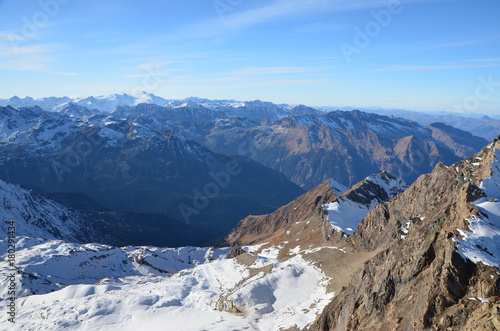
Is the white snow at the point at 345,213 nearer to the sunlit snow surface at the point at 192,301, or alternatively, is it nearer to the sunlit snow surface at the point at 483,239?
the sunlit snow surface at the point at 192,301

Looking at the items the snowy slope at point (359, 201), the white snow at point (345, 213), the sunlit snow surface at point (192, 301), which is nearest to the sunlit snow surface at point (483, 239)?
the sunlit snow surface at point (192, 301)

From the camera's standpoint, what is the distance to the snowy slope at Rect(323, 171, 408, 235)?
15112 cm

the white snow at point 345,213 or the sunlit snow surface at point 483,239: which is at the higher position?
the sunlit snow surface at point 483,239

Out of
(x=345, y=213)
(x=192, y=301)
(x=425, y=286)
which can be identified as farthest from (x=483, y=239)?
(x=345, y=213)

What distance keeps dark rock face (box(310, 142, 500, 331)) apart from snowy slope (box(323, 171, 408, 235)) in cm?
6339

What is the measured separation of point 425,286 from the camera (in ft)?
171

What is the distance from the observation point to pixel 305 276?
341ft

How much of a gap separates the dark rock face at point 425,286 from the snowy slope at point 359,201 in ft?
208

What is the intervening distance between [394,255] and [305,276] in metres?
43.4

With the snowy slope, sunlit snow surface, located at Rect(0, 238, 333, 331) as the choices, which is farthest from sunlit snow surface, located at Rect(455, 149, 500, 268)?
the snowy slope

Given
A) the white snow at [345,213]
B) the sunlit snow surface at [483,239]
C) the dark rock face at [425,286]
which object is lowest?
the white snow at [345,213]

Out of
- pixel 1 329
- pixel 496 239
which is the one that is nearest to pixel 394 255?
pixel 496 239

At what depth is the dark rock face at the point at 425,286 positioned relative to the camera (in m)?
46.2

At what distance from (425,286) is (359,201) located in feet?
406
